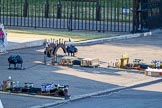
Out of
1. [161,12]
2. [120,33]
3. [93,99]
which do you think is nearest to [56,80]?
[93,99]

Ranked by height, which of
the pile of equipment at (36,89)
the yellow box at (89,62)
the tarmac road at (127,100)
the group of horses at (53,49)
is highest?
the group of horses at (53,49)

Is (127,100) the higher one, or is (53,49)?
(53,49)

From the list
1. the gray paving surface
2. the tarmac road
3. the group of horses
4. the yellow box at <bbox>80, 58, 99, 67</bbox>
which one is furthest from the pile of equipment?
the group of horses

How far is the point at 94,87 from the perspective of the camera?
65.9 feet

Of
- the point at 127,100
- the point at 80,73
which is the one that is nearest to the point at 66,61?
the point at 80,73

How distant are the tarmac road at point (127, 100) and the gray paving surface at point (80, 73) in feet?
1.71

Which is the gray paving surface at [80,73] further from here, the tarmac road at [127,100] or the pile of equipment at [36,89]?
the tarmac road at [127,100]

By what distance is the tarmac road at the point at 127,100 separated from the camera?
17845 mm

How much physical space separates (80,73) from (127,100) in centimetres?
393

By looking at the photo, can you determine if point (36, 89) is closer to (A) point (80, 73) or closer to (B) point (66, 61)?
(A) point (80, 73)

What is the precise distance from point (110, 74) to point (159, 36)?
10.2m

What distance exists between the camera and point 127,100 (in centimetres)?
1858

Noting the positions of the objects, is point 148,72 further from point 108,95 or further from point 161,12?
point 161,12

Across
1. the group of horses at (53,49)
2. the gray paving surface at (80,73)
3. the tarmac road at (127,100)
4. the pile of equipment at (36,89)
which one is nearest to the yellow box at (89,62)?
the gray paving surface at (80,73)
